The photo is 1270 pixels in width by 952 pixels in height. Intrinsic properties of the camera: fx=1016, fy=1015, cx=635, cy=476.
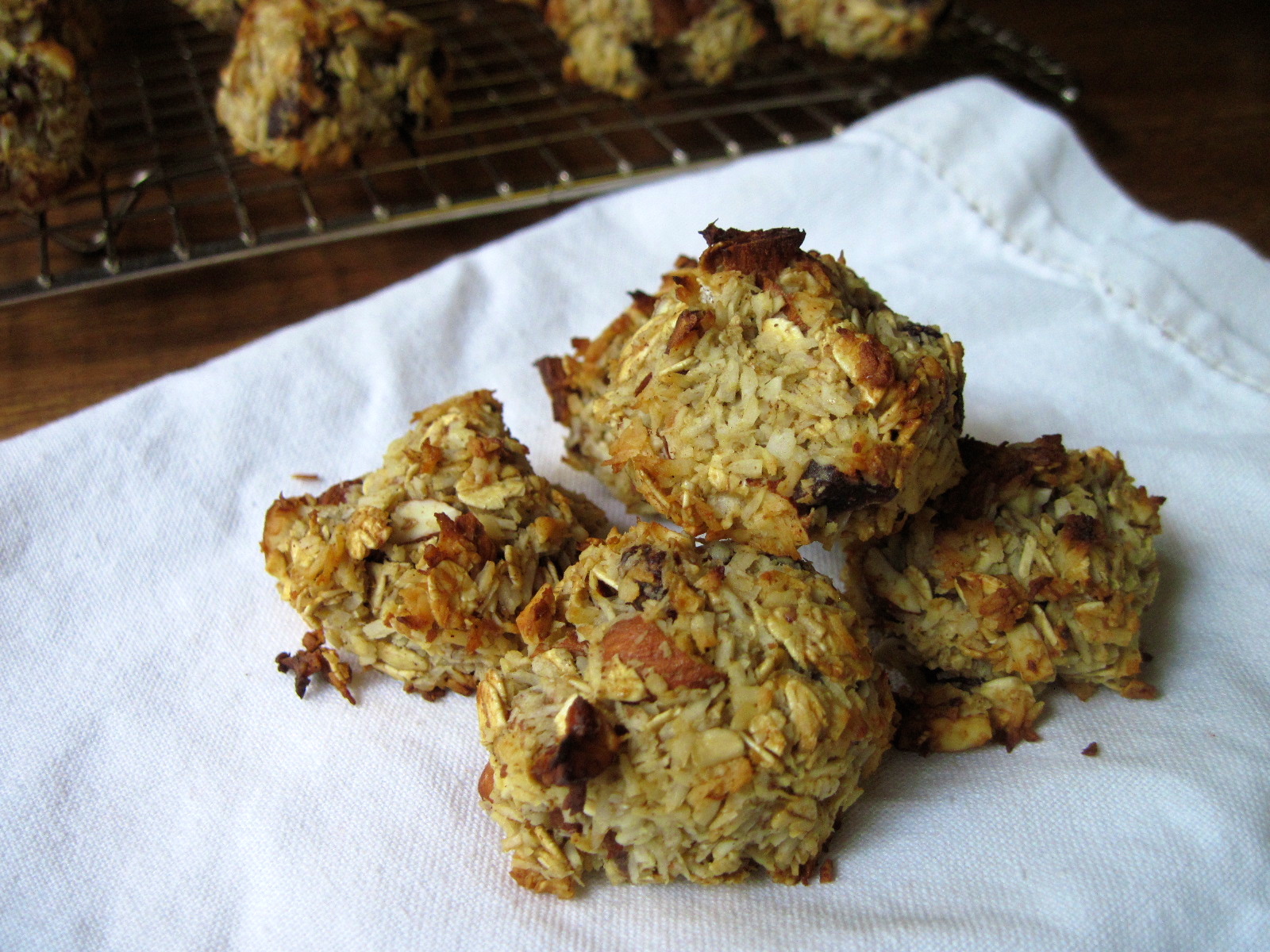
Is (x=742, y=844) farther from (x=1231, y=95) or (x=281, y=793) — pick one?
(x=1231, y=95)

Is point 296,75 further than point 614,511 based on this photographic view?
Yes

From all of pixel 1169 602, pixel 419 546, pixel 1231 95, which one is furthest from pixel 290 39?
pixel 1231 95

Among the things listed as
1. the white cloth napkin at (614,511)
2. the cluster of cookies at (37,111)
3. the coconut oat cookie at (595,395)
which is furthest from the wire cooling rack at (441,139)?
the coconut oat cookie at (595,395)

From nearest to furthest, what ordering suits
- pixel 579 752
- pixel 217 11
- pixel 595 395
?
pixel 579 752 → pixel 595 395 → pixel 217 11

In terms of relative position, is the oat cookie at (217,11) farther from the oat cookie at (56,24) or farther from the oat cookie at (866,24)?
the oat cookie at (866,24)

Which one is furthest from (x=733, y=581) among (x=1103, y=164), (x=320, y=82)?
(x=1103, y=164)

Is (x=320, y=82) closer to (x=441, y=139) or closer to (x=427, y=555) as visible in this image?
(x=441, y=139)

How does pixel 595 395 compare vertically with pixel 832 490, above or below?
below
